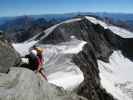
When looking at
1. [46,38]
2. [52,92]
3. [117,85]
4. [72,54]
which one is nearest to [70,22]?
[46,38]

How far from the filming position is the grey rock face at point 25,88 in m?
15.5

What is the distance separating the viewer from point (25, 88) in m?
16.7

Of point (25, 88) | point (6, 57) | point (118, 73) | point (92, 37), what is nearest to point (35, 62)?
point (6, 57)

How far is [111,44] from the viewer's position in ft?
465

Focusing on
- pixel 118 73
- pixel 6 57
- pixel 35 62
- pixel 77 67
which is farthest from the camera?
pixel 118 73

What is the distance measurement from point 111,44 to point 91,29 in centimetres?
1303

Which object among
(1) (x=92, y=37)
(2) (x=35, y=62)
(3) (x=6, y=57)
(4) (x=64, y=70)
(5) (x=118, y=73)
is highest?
(3) (x=6, y=57)

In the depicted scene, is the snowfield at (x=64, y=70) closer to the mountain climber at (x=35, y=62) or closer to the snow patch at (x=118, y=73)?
the snow patch at (x=118, y=73)

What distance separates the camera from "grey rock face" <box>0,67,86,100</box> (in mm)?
15488

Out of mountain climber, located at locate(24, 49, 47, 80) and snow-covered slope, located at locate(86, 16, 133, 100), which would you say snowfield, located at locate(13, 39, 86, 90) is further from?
mountain climber, located at locate(24, 49, 47, 80)

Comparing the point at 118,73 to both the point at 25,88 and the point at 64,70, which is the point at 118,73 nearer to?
the point at 64,70

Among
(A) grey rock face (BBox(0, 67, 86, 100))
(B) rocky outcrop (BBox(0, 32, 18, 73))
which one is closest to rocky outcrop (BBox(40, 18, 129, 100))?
(B) rocky outcrop (BBox(0, 32, 18, 73))

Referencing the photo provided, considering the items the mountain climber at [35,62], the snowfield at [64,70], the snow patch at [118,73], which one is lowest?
the snow patch at [118,73]

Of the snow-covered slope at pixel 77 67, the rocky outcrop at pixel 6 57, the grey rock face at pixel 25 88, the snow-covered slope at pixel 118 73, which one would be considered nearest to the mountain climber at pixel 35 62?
the rocky outcrop at pixel 6 57
